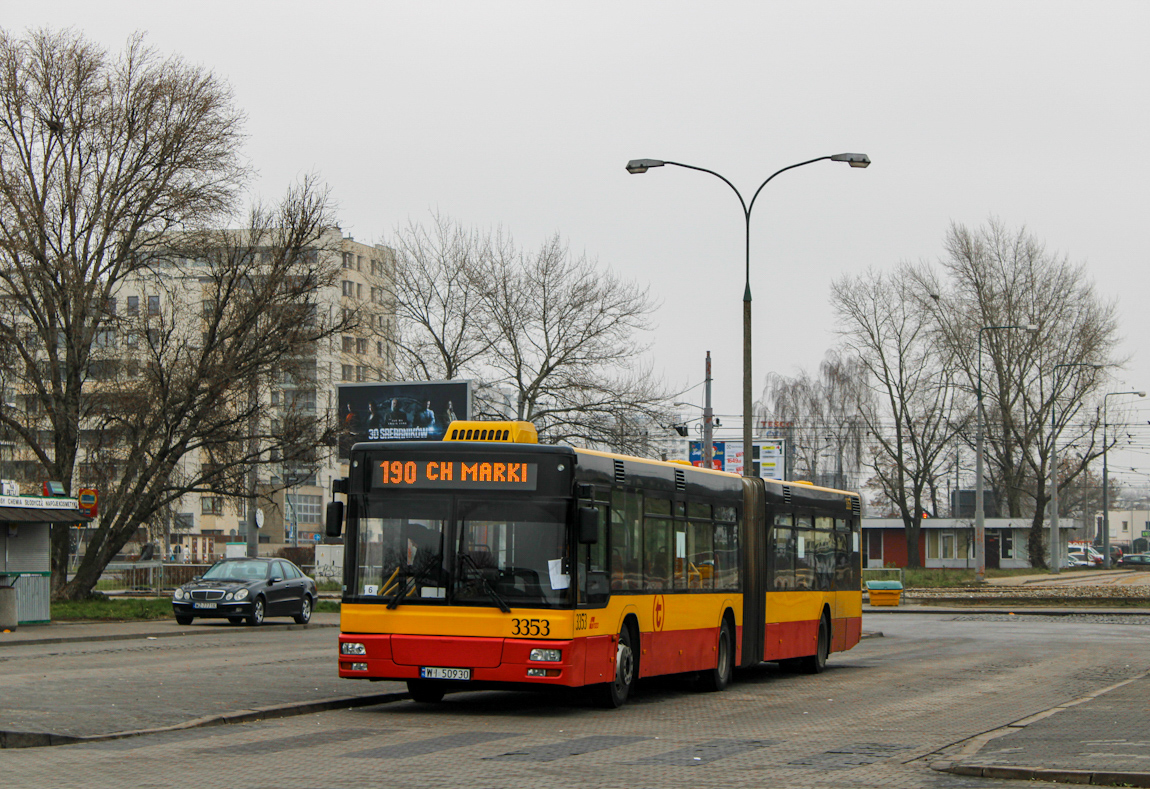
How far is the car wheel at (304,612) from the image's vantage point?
3206 cm

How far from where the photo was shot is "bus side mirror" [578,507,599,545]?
13.5 metres

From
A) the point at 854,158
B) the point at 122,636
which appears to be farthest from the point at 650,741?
the point at 854,158

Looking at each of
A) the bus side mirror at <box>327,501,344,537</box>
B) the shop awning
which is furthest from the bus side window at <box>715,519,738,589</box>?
the shop awning

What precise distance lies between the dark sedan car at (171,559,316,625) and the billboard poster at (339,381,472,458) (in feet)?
34.5

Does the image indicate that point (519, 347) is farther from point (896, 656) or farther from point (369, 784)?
point (369, 784)

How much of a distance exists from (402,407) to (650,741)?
107 feet

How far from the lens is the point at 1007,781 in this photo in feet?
31.2

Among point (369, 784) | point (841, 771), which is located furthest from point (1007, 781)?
point (369, 784)

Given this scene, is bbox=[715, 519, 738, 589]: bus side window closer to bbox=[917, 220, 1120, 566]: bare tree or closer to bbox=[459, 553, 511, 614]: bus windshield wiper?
bbox=[459, 553, 511, 614]: bus windshield wiper

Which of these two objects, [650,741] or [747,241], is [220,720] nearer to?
[650,741]

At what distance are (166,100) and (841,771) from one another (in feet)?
100

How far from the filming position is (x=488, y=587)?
1359 centimetres

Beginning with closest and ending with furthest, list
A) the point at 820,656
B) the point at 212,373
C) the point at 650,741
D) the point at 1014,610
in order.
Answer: the point at 650,741
the point at 820,656
the point at 212,373
the point at 1014,610

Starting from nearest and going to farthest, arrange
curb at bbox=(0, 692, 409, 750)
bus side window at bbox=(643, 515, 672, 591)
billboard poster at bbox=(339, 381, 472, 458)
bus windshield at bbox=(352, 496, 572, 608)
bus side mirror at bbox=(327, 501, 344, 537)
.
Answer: curb at bbox=(0, 692, 409, 750), bus windshield at bbox=(352, 496, 572, 608), bus side mirror at bbox=(327, 501, 344, 537), bus side window at bbox=(643, 515, 672, 591), billboard poster at bbox=(339, 381, 472, 458)
